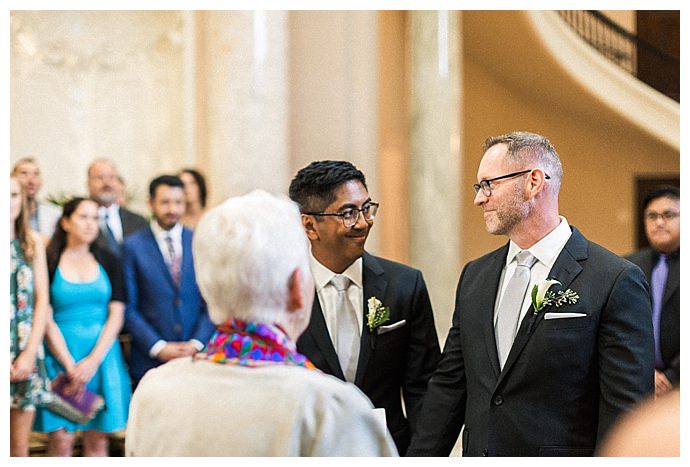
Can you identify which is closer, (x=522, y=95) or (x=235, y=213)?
(x=235, y=213)

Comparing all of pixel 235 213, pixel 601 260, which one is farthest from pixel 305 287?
pixel 601 260

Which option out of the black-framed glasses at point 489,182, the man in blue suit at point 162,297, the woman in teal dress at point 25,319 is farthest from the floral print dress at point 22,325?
the black-framed glasses at point 489,182

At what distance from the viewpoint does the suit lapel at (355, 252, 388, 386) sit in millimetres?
3680

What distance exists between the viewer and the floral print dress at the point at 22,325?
5.78 meters

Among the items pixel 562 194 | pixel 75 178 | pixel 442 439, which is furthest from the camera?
pixel 562 194

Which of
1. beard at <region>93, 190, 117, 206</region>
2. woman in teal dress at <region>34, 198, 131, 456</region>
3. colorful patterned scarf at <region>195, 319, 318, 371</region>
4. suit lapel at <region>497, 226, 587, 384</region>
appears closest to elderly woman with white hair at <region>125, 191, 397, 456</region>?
colorful patterned scarf at <region>195, 319, 318, 371</region>

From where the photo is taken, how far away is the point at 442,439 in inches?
142

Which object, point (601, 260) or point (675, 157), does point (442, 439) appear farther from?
point (675, 157)

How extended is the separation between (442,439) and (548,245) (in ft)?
2.65

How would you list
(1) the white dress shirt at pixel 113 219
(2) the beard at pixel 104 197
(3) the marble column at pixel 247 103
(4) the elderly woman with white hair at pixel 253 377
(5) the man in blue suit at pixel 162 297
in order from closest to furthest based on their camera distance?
(4) the elderly woman with white hair at pixel 253 377, (5) the man in blue suit at pixel 162 297, (1) the white dress shirt at pixel 113 219, (2) the beard at pixel 104 197, (3) the marble column at pixel 247 103

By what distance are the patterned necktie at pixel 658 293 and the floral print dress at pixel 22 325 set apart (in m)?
3.71

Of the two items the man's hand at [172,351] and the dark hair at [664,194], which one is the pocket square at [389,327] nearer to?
the man's hand at [172,351]

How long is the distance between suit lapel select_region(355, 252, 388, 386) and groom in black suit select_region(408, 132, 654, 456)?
26cm

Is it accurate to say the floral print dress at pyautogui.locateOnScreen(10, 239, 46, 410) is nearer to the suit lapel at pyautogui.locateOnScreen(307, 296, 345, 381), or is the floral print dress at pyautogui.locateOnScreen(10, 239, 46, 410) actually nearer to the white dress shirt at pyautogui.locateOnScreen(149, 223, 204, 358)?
the white dress shirt at pyautogui.locateOnScreen(149, 223, 204, 358)
